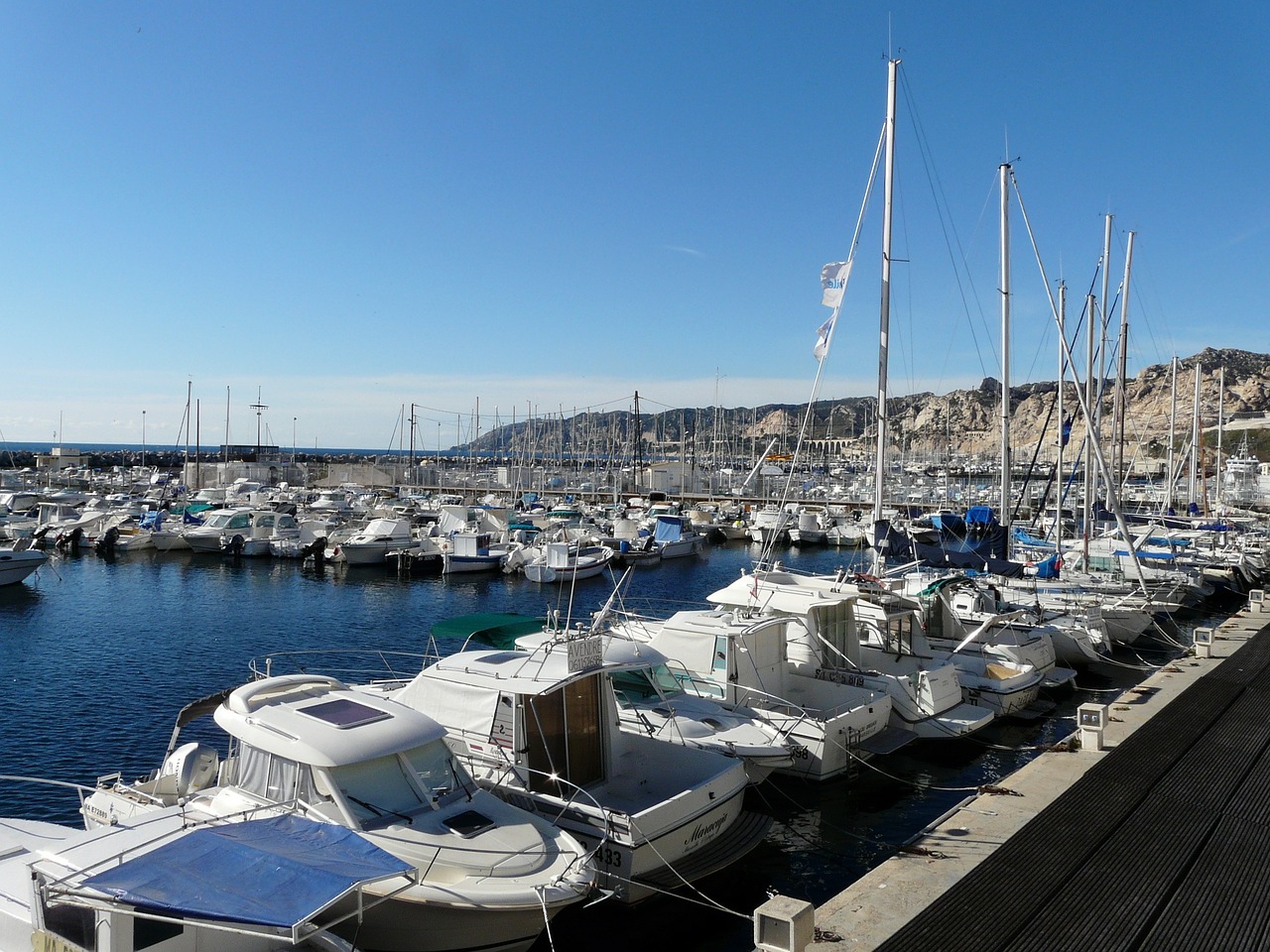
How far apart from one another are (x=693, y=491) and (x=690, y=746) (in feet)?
279

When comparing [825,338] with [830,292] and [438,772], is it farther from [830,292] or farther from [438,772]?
[438,772]

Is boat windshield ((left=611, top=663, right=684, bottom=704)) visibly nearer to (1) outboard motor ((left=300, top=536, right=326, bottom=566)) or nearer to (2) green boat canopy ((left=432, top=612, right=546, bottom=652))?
(2) green boat canopy ((left=432, top=612, right=546, bottom=652))

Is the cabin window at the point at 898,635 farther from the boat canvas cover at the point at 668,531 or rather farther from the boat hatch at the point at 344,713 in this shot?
the boat canvas cover at the point at 668,531

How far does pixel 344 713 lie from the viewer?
448 inches

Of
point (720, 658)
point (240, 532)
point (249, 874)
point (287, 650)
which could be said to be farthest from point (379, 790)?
point (240, 532)

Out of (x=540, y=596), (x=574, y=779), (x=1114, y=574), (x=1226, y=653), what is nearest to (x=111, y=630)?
(x=540, y=596)

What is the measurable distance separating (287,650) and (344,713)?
2226 cm

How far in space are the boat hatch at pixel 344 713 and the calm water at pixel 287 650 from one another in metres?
3.68

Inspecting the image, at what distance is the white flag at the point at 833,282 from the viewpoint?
89.9ft

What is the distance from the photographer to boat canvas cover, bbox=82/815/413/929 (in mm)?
7367

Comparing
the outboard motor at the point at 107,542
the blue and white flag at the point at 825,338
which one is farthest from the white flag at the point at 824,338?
the outboard motor at the point at 107,542

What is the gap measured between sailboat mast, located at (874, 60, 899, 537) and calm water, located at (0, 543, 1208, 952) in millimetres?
7156

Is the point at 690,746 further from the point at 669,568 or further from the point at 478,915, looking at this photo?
the point at 669,568

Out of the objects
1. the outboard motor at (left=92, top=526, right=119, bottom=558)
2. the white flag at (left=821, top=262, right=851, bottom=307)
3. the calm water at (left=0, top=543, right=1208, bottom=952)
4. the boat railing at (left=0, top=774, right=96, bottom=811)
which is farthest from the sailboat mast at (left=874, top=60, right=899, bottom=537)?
the outboard motor at (left=92, top=526, right=119, bottom=558)
